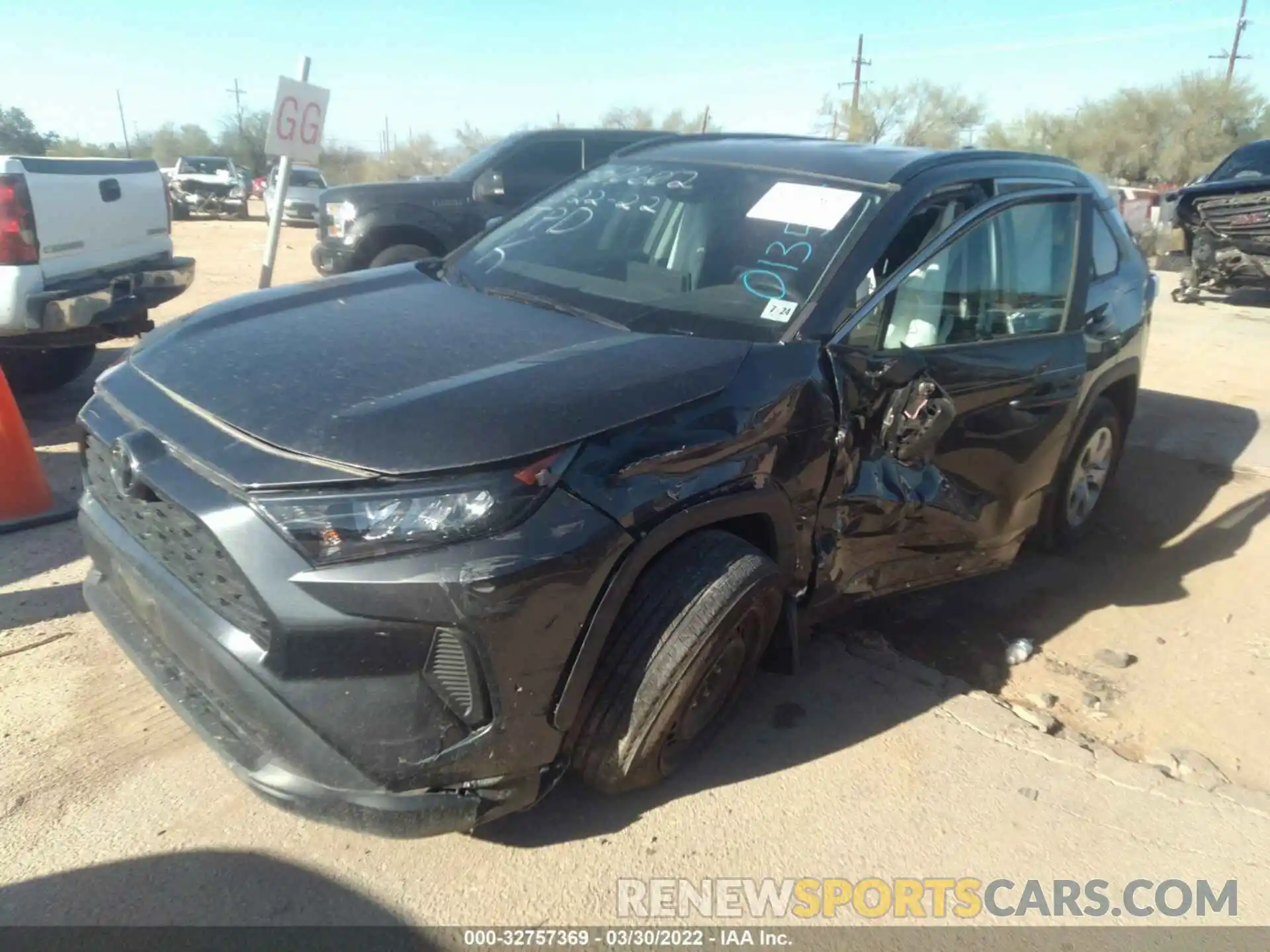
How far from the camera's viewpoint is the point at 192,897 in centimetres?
238

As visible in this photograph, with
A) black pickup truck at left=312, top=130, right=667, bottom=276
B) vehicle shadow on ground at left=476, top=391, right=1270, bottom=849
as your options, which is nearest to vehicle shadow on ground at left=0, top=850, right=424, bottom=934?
vehicle shadow on ground at left=476, top=391, right=1270, bottom=849

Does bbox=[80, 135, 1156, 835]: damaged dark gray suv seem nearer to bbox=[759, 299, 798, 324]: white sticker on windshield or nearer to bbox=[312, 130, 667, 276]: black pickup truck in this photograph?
bbox=[759, 299, 798, 324]: white sticker on windshield

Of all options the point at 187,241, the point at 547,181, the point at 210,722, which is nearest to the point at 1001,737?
the point at 210,722

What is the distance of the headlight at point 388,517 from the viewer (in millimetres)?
2139

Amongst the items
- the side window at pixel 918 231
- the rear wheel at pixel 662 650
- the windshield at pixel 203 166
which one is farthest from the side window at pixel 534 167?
the windshield at pixel 203 166

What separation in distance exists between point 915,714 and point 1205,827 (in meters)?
0.88

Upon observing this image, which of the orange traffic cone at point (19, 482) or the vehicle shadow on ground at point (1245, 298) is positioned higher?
the orange traffic cone at point (19, 482)

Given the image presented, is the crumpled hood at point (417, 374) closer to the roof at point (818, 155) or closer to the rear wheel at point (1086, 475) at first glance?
the roof at point (818, 155)

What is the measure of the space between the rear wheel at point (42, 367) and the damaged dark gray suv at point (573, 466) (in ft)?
12.7

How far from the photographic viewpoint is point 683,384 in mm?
2582

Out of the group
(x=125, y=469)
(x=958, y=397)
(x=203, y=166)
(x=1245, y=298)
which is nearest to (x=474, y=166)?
(x=958, y=397)

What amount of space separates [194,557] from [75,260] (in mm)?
3981

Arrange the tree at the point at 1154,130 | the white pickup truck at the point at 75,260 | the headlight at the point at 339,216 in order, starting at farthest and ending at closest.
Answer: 1. the tree at the point at 1154,130
2. the headlight at the point at 339,216
3. the white pickup truck at the point at 75,260

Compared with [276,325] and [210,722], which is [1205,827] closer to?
[210,722]
